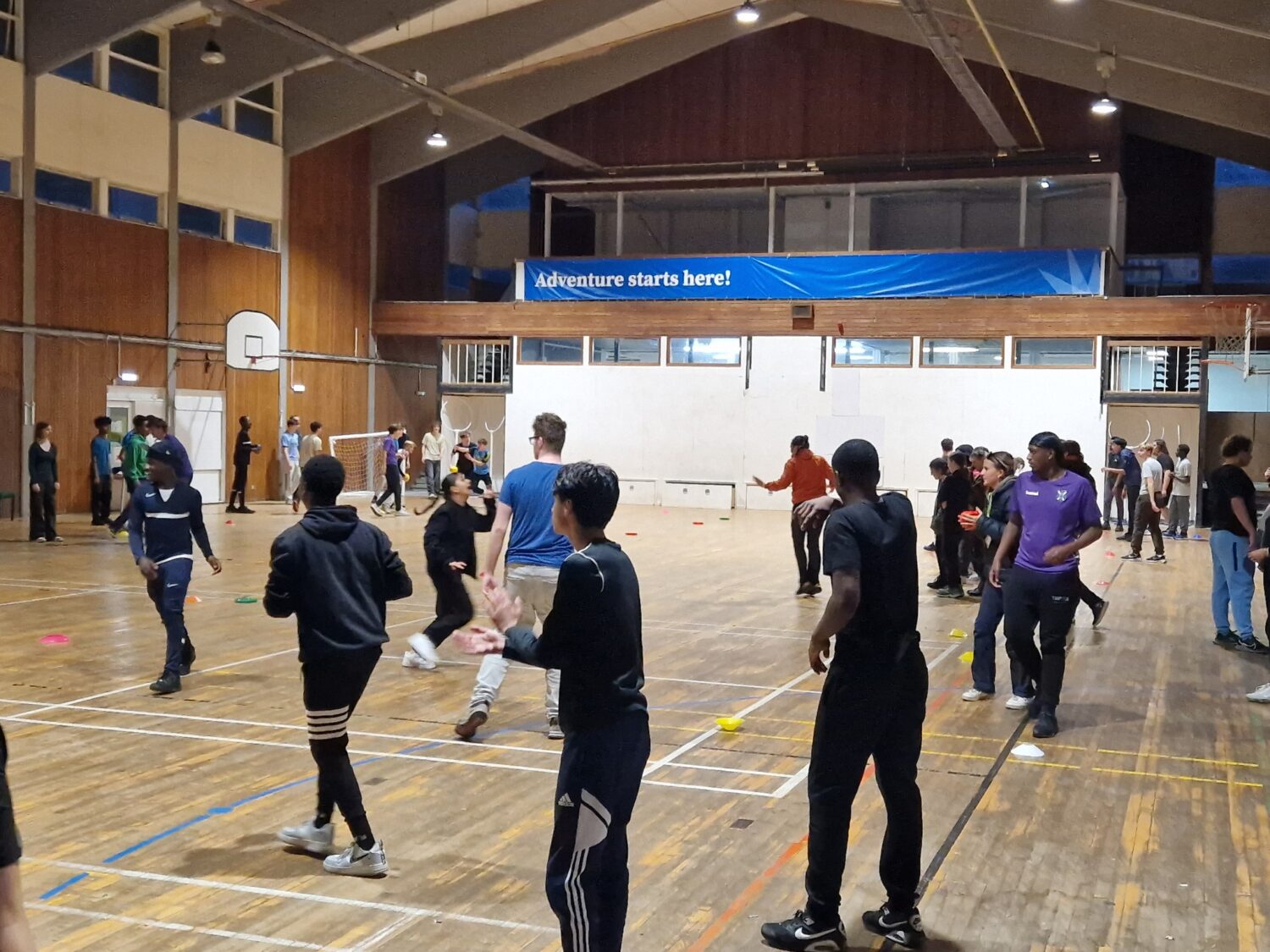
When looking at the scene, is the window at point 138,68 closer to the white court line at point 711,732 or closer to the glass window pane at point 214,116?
the glass window pane at point 214,116

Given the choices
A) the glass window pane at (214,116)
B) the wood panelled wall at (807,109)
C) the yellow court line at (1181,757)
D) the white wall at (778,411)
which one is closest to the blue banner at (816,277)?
the white wall at (778,411)

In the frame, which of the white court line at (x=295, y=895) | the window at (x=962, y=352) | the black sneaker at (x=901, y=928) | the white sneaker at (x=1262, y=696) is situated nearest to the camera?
the black sneaker at (x=901, y=928)

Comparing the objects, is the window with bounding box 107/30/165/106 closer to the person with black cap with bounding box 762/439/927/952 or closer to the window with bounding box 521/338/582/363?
the window with bounding box 521/338/582/363

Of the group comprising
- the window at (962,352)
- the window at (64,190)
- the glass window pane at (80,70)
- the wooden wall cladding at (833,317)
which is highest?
the glass window pane at (80,70)

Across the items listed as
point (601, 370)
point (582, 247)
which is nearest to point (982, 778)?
point (601, 370)

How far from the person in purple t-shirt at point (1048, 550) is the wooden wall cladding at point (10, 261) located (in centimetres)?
1914

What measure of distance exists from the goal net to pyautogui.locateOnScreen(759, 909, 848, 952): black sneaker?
26.3 meters

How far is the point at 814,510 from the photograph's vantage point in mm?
5020

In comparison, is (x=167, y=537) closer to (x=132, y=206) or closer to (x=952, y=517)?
(x=952, y=517)

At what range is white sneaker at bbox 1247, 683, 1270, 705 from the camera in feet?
28.7

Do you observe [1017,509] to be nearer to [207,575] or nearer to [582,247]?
[207,575]

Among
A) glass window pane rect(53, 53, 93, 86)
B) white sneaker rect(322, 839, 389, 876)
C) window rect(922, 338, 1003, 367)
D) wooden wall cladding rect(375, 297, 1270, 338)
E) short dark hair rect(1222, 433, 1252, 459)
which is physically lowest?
white sneaker rect(322, 839, 389, 876)

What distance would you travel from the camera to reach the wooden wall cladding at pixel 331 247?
28891 millimetres

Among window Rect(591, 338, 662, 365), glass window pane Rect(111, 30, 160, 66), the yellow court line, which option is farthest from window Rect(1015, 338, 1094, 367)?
the yellow court line
